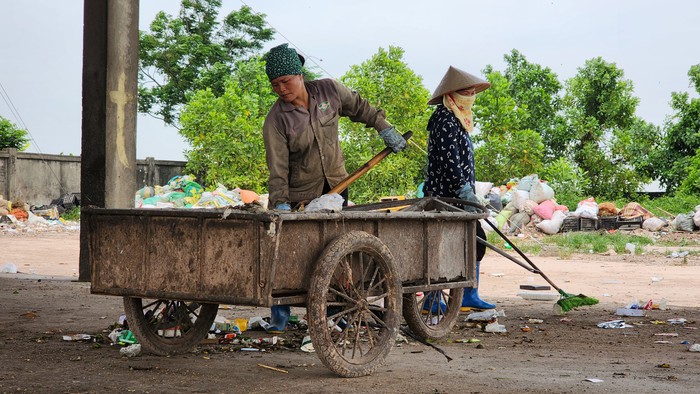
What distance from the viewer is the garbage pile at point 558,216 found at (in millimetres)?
21828

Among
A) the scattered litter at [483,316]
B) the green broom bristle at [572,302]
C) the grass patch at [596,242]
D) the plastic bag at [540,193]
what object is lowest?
the scattered litter at [483,316]

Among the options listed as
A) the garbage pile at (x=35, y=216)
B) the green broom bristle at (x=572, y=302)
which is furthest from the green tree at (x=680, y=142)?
the green broom bristle at (x=572, y=302)

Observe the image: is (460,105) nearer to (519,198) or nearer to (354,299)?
(354,299)

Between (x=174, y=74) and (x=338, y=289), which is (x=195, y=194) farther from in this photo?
(x=338, y=289)

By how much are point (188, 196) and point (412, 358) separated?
22.2m

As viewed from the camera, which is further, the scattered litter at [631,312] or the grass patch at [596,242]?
the grass patch at [596,242]

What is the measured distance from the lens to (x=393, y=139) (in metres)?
6.21

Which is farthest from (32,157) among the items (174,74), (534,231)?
(534,231)

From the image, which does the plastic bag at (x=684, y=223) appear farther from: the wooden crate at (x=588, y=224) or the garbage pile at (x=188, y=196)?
the garbage pile at (x=188, y=196)

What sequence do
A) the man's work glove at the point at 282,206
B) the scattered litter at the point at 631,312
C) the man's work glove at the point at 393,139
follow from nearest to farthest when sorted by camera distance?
the man's work glove at the point at 282,206 < the man's work glove at the point at 393,139 < the scattered litter at the point at 631,312

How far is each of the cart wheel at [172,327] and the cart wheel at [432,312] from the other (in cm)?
141

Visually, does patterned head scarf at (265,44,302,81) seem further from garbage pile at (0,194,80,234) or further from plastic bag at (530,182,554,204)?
plastic bag at (530,182,554,204)

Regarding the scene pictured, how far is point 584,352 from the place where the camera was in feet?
20.7

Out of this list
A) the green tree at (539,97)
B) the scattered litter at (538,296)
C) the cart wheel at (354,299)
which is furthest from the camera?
the green tree at (539,97)
